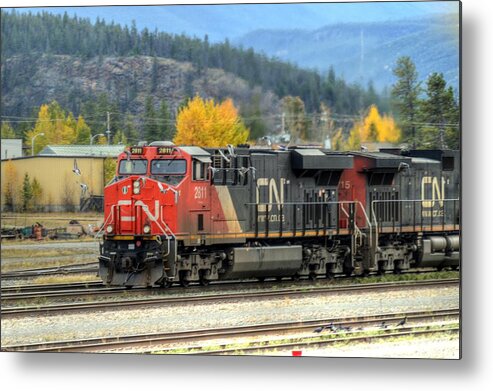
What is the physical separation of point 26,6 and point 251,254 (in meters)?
4.22

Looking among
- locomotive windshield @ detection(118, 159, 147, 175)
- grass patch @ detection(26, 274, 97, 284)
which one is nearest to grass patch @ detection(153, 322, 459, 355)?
grass patch @ detection(26, 274, 97, 284)

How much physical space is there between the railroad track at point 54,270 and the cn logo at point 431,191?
4.34 metres

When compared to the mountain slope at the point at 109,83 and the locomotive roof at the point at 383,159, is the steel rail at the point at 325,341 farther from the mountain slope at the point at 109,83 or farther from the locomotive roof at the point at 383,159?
the mountain slope at the point at 109,83

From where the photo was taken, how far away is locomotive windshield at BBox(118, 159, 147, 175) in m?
15.2

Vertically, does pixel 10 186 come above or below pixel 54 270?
above

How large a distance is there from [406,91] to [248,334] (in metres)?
3.15

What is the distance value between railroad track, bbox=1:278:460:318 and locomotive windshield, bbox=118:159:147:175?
1710 millimetres

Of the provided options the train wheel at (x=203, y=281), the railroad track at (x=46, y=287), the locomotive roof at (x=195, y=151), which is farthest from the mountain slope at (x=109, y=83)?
the train wheel at (x=203, y=281)

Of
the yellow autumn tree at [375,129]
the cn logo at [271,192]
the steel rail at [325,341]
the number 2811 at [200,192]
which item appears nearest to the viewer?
the steel rail at [325,341]

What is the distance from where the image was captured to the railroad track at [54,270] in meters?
14.5

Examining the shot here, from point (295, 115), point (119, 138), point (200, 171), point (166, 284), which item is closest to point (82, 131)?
point (119, 138)

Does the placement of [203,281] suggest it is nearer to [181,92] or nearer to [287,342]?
[287,342]

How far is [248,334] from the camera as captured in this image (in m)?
13.6

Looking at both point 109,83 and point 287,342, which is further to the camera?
point 109,83
